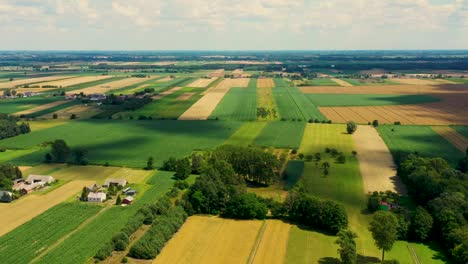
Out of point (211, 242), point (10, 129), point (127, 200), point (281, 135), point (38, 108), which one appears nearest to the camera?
point (211, 242)

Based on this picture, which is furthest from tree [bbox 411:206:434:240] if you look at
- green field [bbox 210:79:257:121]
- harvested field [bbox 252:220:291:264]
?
green field [bbox 210:79:257:121]

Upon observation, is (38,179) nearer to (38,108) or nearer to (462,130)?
(38,108)

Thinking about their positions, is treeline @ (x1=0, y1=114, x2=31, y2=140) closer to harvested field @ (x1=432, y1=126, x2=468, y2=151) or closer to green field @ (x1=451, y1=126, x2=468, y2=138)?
harvested field @ (x1=432, y1=126, x2=468, y2=151)

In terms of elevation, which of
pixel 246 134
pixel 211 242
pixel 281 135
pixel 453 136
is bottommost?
pixel 211 242

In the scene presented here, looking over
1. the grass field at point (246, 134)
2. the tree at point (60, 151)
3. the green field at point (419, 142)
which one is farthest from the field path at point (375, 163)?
the tree at point (60, 151)

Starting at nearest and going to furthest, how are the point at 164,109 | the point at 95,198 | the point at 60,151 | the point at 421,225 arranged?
the point at 421,225 < the point at 95,198 < the point at 60,151 < the point at 164,109

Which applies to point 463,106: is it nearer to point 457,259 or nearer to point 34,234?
point 457,259

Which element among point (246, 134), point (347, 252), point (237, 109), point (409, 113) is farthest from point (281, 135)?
point (347, 252)

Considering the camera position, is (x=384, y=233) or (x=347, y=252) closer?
(x=347, y=252)
